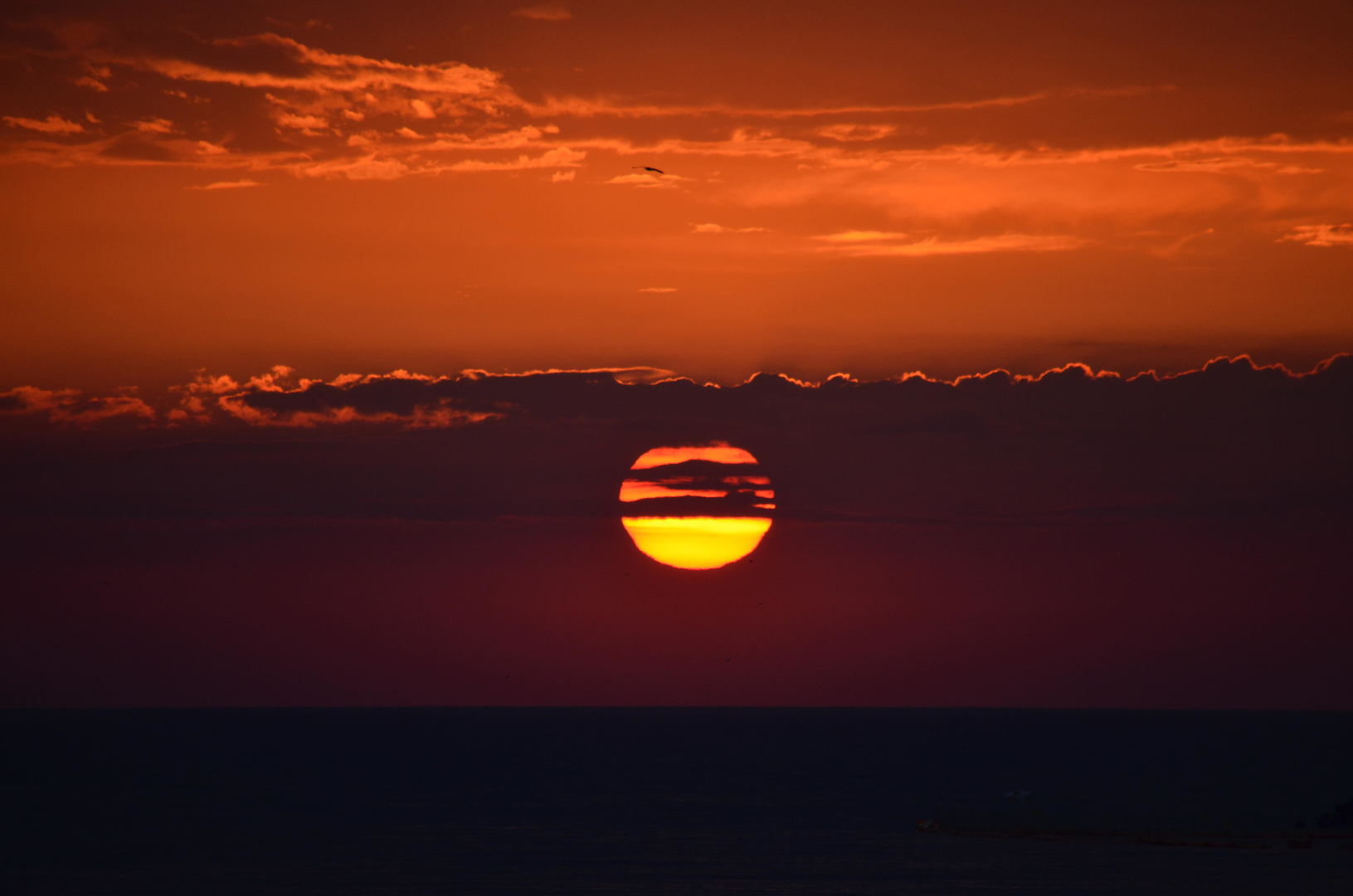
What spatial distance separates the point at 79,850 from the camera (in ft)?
397

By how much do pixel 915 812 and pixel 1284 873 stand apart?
184 feet

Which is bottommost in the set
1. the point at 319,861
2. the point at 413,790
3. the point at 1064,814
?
the point at 319,861

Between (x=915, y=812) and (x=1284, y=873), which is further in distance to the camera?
(x=915, y=812)

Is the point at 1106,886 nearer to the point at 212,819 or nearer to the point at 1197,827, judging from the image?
the point at 1197,827

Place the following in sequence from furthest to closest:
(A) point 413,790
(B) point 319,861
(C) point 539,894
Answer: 1. (A) point 413,790
2. (B) point 319,861
3. (C) point 539,894

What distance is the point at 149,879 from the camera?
105125 millimetres

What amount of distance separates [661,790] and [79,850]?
254ft

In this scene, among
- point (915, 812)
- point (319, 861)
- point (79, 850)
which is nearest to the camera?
point (319, 861)

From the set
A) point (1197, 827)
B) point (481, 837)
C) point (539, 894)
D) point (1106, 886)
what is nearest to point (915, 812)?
point (1197, 827)

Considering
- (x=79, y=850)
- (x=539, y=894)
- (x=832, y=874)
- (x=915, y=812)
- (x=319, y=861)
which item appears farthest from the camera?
(x=915, y=812)

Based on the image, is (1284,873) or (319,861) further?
(319,861)

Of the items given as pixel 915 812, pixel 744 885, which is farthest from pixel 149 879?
pixel 915 812

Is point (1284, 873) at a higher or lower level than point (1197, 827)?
lower

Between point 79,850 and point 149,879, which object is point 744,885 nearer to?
point 149,879
